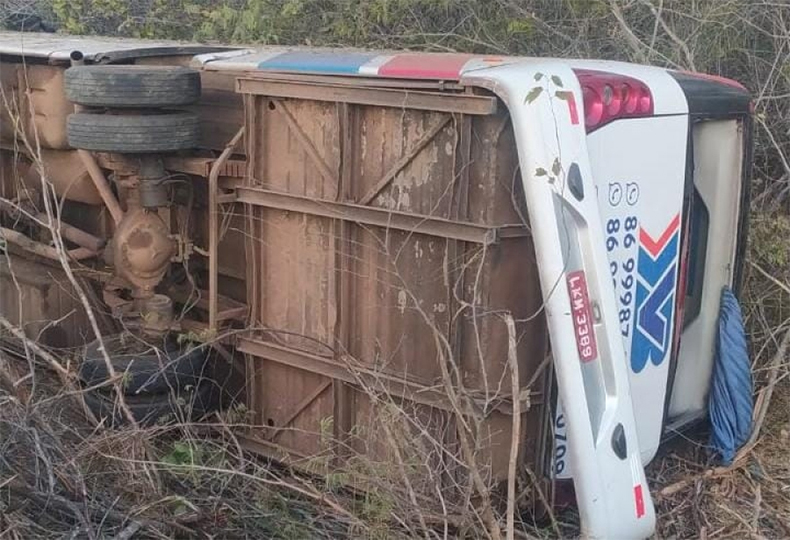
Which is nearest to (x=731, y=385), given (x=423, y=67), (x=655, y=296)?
(x=655, y=296)

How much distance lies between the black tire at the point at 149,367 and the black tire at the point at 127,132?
0.94 m

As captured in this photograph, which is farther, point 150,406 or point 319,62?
point 150,406

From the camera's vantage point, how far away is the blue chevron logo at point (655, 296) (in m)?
4.26

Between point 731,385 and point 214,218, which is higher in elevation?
point 214,218

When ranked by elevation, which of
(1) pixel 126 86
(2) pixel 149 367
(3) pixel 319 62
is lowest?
(2) pixel 149 367

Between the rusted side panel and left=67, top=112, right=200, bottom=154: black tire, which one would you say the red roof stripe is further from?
left=67, top=112, right=200, bottom=154: black tire

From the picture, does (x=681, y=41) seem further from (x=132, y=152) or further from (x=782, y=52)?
(x=132, y=152)

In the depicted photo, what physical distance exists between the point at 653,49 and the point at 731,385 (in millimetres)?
3415

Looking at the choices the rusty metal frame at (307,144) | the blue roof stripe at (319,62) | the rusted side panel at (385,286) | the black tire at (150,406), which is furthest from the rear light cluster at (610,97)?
the black tire at (150,406)

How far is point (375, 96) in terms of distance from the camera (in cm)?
404

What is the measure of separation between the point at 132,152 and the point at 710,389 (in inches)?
120

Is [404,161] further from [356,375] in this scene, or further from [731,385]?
[731,385]

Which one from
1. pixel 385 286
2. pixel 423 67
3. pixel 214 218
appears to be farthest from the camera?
pixel 214 218

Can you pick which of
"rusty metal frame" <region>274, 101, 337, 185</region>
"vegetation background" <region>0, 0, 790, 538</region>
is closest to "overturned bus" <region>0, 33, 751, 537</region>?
"rusty metal frame" <region>274, 101, 337, 185</region>
